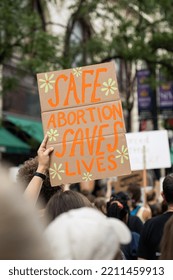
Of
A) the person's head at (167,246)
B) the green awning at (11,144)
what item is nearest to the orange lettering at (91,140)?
the person's head at (167,246)

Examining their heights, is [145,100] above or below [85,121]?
above

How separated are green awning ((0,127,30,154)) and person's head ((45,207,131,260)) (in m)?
15.5

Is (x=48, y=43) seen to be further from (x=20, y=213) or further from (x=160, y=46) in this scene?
(x=20, y=213)

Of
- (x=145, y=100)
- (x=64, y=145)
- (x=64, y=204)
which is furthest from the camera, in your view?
(x=145, y=100)

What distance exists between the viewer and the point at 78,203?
3396 mm

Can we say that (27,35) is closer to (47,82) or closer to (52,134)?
(47,82)

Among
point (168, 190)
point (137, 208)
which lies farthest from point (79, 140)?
point (137, 208)

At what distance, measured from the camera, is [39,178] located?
3.87 meters

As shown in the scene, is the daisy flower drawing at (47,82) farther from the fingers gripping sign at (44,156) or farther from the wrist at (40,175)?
the wrist at (40,175)

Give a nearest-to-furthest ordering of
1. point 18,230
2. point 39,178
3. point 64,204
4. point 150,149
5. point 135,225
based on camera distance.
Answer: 1. point 18,230
2. point 64,204
3. point 39,178
4. point 135,225
5. point 150,149

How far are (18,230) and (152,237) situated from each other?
10.3 ft

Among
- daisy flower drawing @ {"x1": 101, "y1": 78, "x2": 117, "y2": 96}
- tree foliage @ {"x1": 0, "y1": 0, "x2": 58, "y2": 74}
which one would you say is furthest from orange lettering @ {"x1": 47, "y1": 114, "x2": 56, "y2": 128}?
tree foliage @ {"x1": 0, "y1": 0, "x2": 58, "y2": 74}
